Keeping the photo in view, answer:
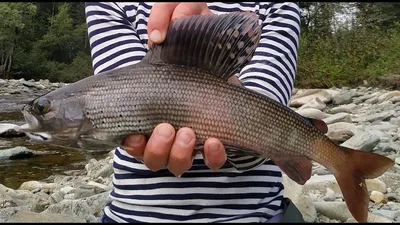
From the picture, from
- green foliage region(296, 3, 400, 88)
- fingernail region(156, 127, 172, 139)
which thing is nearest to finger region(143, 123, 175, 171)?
fingernail region(156, 127, 172, 139)

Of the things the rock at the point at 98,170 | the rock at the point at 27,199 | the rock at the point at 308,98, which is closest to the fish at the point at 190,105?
the rock at the point at 27,199

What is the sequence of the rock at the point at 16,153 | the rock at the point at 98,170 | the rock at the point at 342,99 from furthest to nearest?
the rock at the point at 342,99
the rock at the point at 16,153
the rock at the point at 98,170

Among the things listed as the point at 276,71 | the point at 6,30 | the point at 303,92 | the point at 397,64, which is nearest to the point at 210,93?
the point at 276,71

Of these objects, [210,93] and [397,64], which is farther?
[397,64]

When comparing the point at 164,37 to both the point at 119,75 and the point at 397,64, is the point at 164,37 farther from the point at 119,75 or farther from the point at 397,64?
the point at 397,64

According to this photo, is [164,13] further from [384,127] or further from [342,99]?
[342,99]

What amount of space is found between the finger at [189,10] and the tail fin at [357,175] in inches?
18.4

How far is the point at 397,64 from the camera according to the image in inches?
477

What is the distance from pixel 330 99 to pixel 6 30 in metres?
19.0

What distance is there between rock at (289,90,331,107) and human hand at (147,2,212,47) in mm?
7982

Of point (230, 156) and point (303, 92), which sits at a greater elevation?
point (230, 156)

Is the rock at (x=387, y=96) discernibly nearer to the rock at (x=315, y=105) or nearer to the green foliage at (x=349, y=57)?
the rock at (x=315, y=105)

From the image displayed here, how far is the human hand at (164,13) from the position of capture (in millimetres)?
1301

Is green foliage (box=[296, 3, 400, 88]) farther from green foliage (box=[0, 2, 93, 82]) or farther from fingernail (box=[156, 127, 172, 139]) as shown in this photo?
green foliage (box=[0, 2, 93, 82])
